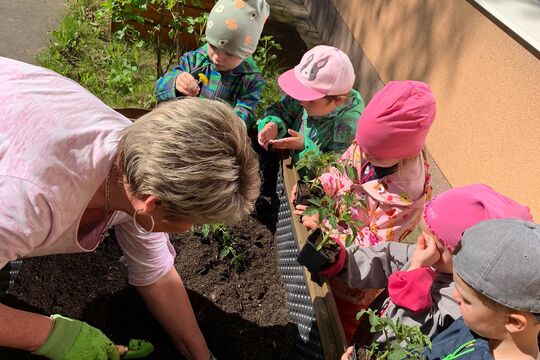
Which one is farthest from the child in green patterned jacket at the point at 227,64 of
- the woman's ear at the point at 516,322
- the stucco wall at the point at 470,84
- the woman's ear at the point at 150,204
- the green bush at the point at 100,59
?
the woman's ear at the point at 516,322

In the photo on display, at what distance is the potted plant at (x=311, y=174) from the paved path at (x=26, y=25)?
2.59 meters

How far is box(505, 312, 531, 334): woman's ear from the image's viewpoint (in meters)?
1.33

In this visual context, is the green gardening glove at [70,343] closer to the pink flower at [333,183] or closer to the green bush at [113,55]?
the pink flower at [333,183]

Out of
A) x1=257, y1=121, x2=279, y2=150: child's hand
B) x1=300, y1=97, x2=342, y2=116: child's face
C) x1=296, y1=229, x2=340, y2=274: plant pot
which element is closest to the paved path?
x1=257, y1=121, x2=279, y2=150: child's hand

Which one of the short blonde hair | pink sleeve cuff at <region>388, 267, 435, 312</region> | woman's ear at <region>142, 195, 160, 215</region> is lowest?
pink sleeve cuff at <region>388, 267, 435, 312</region>

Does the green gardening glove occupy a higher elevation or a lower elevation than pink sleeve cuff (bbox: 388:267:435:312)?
lower

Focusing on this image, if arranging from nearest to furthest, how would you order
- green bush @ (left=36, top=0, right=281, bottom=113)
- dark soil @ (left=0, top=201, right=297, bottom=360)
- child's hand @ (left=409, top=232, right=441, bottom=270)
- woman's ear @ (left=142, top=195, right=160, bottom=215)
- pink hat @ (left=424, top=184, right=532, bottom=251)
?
woman's ear @ (left=142, top=195, right=160, bottom=215) → pink hat @ (left=424, top=184, right=532, bottom=251) → child's hand @ (left=409, top=232, right=441, bottom=270) → dark soil @ (left=0, top=201, right=297, bottom=360) → green bush @ (left=36, top=0, right=281, bottom=113)

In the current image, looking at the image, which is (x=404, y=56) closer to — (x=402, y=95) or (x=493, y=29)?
(x=493, y=29)

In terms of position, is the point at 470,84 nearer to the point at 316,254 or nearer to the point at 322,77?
the point at 322,77

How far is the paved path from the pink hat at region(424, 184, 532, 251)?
332 cm

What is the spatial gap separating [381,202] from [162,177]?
1109mm

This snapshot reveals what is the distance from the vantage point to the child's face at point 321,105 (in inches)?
99.5

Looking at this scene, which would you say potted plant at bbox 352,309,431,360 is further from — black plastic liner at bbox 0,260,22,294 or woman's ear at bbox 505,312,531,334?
black plastic liner at bbox 0,260,22,294

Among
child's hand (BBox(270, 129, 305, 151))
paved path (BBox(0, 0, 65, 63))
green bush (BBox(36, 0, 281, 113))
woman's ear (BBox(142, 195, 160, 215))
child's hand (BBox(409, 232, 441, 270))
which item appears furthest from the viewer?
paved path (BBox(0, 0, 65, 63))
